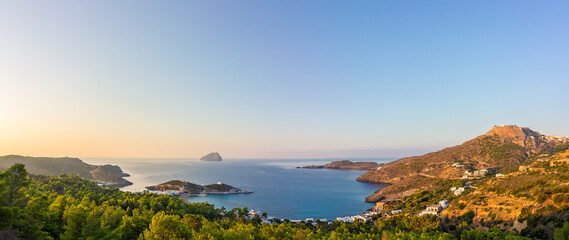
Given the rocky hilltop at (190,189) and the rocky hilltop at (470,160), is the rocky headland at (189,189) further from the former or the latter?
the rocky hilltop at (470,160)

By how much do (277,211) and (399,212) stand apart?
4469 cm

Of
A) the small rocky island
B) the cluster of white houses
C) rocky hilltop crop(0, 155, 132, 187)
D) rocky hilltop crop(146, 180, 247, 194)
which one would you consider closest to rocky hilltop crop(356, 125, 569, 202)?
the cluster of white houses

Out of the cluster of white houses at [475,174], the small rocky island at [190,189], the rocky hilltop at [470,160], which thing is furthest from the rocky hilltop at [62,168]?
the cluster of white houses at [475,174]

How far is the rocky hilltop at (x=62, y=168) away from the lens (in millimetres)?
153375

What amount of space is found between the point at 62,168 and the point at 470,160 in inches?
10748

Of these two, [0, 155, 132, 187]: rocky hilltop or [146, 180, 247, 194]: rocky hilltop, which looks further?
[0, 155, 132, 187]: rocky hilltop

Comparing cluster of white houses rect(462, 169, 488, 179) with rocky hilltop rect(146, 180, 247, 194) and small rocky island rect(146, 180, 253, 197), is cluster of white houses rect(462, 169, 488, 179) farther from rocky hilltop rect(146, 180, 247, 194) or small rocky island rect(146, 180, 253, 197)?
rocky hilltop rect(146, 180, 247, 194)

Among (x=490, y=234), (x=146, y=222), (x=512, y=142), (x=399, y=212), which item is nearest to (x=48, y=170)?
(x=146, y=222)

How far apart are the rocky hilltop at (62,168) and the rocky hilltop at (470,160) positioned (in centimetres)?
16442

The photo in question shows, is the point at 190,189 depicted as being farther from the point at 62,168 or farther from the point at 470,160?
the point at 470,160

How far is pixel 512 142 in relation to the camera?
500 ft

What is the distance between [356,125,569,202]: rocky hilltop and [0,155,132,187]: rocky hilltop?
16442 cm

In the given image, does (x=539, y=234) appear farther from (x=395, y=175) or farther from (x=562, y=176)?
(x=395, y=175)

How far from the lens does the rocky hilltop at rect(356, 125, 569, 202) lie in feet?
385
